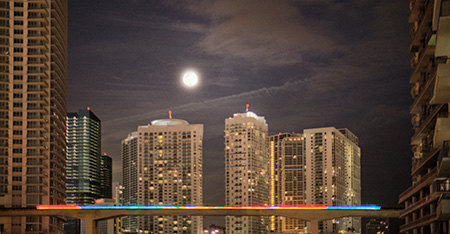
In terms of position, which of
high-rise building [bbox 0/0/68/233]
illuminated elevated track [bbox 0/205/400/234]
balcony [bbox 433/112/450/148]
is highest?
high-rise building [bbox 0/0/68/233]

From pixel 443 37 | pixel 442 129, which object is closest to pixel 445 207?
pixel 442 129

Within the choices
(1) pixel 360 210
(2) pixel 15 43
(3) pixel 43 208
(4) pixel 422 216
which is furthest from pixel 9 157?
(4) pixel 422 216

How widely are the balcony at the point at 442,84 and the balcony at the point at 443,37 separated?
3.76ft

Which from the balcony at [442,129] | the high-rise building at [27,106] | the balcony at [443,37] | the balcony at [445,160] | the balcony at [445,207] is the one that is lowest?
the balcony at [445,207]

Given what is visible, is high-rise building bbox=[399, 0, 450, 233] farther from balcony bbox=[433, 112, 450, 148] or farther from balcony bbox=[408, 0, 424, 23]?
balcony bbox=[433, 112, 450, 148]

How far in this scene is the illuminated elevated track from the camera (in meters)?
135

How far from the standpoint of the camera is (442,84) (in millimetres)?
40812

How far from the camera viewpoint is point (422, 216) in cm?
8388

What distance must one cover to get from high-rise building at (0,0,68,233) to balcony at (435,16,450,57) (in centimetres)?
11329

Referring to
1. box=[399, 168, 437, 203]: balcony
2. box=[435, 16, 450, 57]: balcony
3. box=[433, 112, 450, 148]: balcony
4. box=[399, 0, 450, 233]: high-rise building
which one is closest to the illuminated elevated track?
box=[399, 0, 450, 233]: high-rise building

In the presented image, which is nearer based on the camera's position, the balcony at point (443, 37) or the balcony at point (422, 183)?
the balcony at point (443, 37)

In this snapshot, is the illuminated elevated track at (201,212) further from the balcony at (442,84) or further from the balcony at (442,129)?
the balcony at (442,84)

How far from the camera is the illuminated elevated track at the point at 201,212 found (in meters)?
135

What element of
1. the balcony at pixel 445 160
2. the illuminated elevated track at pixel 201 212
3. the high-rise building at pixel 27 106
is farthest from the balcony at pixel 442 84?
the high-rise building at pixel 27 106
